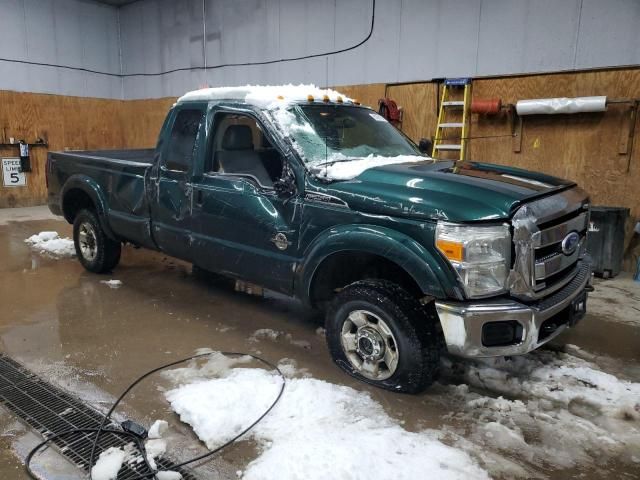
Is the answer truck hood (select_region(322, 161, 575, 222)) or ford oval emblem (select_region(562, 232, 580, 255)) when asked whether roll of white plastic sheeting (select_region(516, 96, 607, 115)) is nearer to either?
truck hood (select_region(322, 161, 575, 222))

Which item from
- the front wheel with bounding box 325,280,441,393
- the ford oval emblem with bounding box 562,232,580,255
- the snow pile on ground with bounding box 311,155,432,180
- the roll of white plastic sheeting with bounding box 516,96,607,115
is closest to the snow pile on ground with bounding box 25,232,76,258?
the snow pile on ground with bounding box 311,155,432,180

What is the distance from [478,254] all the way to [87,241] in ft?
15.6

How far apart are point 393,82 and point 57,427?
6907 millimetres

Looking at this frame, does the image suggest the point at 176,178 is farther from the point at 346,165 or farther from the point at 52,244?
the point at 52,244

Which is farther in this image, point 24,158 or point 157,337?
point 24,158

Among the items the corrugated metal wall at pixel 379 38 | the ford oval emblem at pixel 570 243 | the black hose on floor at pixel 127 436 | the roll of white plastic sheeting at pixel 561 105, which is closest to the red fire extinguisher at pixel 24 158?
the corrugated metal wall at pixel 379 38

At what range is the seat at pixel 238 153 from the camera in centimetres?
415

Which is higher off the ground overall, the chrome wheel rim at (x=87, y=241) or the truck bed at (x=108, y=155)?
the truck bed at (x=108, y=155)

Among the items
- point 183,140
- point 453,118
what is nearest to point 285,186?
point 183,140

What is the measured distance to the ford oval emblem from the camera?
10.4 feet

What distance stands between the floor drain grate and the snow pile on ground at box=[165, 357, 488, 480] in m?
0.40

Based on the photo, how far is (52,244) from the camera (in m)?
7.23

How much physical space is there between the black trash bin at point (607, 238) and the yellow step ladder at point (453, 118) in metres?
2.04

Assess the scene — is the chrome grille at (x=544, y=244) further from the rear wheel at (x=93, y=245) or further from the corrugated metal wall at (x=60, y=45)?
the corrugated metal wall at (x=60, y=45)
